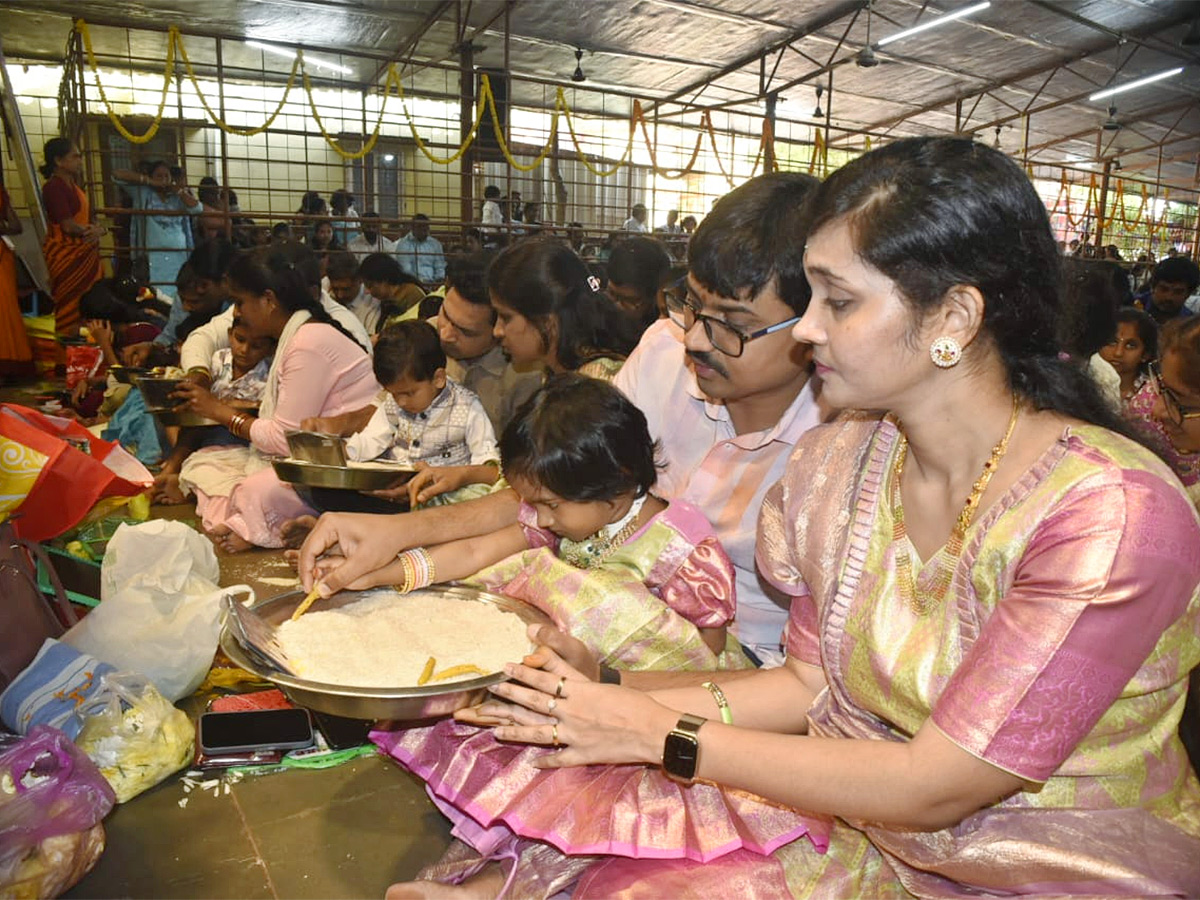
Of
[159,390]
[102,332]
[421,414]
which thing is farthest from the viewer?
[102,332]

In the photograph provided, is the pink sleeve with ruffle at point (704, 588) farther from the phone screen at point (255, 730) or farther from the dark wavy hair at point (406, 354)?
the dark wavy hair at point (406, 354)

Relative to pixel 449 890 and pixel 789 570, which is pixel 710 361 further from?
pixel 449 890

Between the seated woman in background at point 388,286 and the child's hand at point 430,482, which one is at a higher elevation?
the seated woman in background at point 388,286

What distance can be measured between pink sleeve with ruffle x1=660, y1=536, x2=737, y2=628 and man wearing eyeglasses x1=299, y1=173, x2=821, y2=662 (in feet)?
0.41

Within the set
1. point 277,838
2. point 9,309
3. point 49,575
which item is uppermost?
point 9,309

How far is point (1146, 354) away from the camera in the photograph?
150 inches

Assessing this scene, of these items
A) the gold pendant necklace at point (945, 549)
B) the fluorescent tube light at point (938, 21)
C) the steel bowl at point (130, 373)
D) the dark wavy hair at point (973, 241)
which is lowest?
the gold pendant necklace at point (945, 549)

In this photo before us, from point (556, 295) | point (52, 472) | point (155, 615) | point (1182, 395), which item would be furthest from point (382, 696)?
point (1182, 395)

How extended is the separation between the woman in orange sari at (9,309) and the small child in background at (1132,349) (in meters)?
7.28

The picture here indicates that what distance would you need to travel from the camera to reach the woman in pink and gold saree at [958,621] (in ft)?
3.10

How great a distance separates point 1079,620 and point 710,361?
907 millimetres

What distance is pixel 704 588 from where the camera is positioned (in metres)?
1.70

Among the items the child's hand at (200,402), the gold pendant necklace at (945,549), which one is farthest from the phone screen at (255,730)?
the child's hand at (200,402)

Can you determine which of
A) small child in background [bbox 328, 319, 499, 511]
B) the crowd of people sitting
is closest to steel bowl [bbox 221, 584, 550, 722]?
the crowd of people sitting
